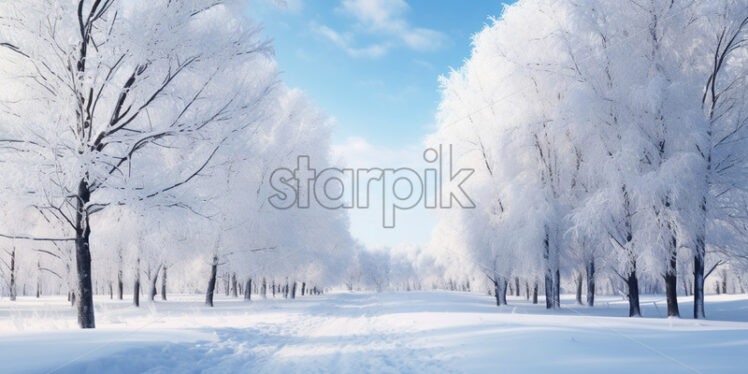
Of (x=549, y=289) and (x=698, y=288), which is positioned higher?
(x=698, y=288)

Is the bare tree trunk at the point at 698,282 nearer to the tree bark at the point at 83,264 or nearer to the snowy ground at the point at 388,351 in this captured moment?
the snowy ground at the point at 388,351

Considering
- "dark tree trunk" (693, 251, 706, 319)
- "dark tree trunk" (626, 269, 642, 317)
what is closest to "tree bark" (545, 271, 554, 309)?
"dark tree trunk" (626, 269, 642, 317)

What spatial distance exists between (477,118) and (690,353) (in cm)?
1609

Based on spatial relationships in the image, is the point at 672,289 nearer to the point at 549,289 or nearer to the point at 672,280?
the point at 672,280

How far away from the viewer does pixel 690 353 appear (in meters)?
6.55

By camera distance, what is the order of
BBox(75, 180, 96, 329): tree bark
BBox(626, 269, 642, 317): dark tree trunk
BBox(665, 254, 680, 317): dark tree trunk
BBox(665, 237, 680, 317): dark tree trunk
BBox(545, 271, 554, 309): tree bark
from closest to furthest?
BBox(75, 180, 96, 329): tree bark, BBox(665, 237, 680, 317): dark tree trunk, BBox(665, 254, 680, 317): dark tree trunk, BBox(626, 269, 642, 317): dark tree trunk, BBox(545, 271, 554, 309): tree bark

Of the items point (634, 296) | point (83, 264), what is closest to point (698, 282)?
point (634, 296)

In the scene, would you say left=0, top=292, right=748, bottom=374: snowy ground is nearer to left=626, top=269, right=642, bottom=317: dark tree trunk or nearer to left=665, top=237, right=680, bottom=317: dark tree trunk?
left=665, top=237, right=680, bottom=317: dark tree trunk

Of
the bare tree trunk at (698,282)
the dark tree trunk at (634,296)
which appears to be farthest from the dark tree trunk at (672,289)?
the dark tree trunk at (634,296)

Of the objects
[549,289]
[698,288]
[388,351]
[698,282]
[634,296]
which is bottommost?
[549,289]

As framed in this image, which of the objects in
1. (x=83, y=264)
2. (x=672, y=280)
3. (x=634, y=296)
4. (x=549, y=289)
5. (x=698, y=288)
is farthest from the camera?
(x=549, y=289)

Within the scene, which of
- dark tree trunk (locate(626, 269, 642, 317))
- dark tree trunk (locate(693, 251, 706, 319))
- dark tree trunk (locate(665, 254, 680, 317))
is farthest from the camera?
dark tree trunk (locate(626, 269, 642, 317))

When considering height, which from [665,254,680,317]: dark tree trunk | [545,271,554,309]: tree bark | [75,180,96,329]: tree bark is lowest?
[545,271,554,309]: tree bark

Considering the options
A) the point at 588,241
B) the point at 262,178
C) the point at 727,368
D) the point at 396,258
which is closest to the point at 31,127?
the point at 727,368
